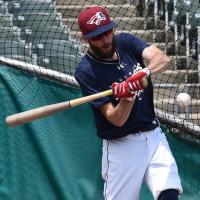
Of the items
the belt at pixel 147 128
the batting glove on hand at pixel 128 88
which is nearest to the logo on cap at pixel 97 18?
the batting glove on hand at pixel 128 88

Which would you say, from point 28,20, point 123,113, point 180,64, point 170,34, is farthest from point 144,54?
point 170,34

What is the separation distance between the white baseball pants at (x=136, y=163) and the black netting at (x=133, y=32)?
71 centimetres

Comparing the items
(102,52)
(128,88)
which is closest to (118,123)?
(128,88)

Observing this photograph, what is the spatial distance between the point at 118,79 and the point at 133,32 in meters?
4.49

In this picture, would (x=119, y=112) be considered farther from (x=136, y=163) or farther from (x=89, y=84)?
(x=136, y=163)

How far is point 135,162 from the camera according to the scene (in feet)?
10.3

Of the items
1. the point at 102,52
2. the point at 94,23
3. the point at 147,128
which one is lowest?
the point at 147,128

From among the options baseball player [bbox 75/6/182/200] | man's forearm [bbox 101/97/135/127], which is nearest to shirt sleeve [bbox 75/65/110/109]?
baseball player [bbox 75/6/182/200]

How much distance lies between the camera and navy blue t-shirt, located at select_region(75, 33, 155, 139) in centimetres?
306

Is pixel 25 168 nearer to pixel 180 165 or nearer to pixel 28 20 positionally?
pixel 180 165

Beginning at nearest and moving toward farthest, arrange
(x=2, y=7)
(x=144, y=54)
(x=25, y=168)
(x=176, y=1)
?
(x=144, y=54)
(x=25, y=168)
(x=2, y=7)
(x=176, y=1)

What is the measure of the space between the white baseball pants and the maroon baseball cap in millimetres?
601

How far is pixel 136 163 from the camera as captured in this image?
314 cm

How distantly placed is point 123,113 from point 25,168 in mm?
1177
